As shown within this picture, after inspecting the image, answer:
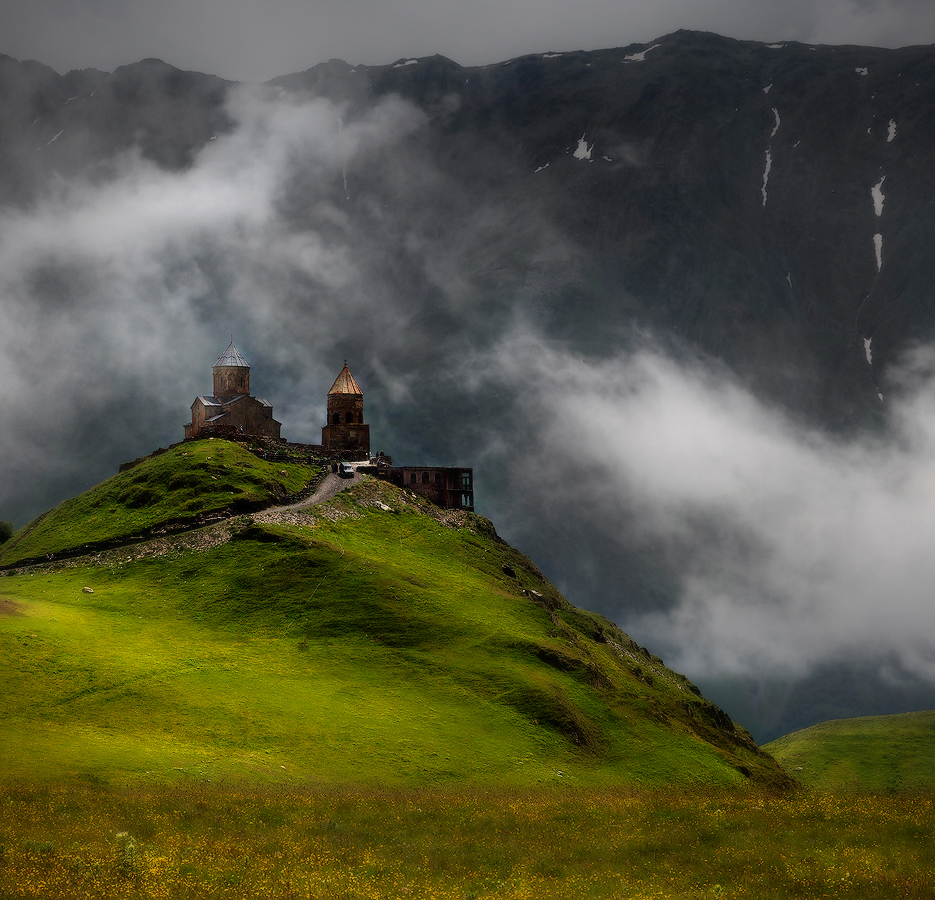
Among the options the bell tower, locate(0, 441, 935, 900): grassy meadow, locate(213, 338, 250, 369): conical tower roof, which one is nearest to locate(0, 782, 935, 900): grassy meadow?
locate(0, 441, 935, 900): grassy meadow

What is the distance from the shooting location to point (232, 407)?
13162 centimetres

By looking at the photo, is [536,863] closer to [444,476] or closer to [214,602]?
[214,602]

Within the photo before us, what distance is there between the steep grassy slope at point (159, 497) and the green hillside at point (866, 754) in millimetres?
83907

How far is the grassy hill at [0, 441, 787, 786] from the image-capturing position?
51188mm

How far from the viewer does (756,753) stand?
97500mm

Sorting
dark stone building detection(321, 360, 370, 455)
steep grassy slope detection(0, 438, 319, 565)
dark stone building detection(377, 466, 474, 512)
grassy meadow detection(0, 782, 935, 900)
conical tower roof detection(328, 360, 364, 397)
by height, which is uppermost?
conical tower roof detection(328, 360, 364, 397)

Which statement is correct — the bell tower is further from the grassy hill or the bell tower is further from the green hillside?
the green hillside

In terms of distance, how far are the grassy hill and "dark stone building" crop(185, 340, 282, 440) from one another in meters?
30.4

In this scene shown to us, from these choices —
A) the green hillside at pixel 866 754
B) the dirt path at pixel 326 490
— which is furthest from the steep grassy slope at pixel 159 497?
the green hillside at pixel 866 754

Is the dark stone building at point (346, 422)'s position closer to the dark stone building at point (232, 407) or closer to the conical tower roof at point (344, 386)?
the conical tower roof at point (344, 386)

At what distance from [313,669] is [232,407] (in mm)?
72885

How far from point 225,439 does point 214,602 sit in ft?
138

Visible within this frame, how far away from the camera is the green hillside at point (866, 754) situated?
133000 mm

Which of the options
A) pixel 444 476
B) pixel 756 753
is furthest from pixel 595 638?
pixel 444 476
